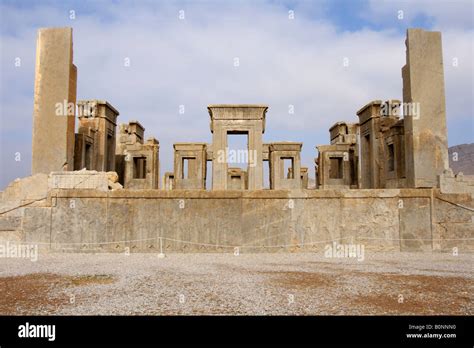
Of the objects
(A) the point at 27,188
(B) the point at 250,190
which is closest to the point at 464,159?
(B) the point at 250,190

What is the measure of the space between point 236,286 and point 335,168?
61.4ft

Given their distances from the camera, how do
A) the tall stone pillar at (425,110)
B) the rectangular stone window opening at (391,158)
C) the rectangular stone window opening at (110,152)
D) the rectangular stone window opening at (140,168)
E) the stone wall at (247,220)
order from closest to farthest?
the stone wall at (247,220) < the tall stone pillar at (425,110) < the rectangular stone window opening at (391,158) < the rectangular stone window opening at (110,152) < the rectangular stone window opening at (140,168)

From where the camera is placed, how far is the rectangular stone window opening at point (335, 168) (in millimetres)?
21781

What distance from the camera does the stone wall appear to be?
887 centimetres

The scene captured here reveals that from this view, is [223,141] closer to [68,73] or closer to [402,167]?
[68,73]

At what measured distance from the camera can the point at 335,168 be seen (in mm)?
22359

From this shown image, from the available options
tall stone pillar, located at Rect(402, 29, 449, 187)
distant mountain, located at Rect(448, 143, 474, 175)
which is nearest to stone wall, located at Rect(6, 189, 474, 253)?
tall stone pillar, located at Rect(402, 29, 449, 187)

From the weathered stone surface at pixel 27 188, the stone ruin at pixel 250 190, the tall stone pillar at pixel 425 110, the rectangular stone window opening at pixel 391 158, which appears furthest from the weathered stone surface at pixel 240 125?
the weathered stone surface at pixel 27 188

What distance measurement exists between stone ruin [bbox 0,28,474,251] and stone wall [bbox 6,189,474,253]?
0.08 ft

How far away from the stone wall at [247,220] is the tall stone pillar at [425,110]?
2.65 m

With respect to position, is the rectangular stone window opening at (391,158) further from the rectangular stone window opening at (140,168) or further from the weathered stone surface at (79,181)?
the rectangular stone window opening at (140,168)

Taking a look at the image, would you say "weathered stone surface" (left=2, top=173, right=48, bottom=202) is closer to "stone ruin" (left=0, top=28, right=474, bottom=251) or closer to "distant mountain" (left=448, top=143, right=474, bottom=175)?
"stone ruin" (left=0, top=28, right=474, bottom=251)

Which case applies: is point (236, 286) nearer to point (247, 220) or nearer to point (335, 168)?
point (247, 220)

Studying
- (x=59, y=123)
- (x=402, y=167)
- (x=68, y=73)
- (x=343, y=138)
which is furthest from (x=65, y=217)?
(x=343, y=138)
